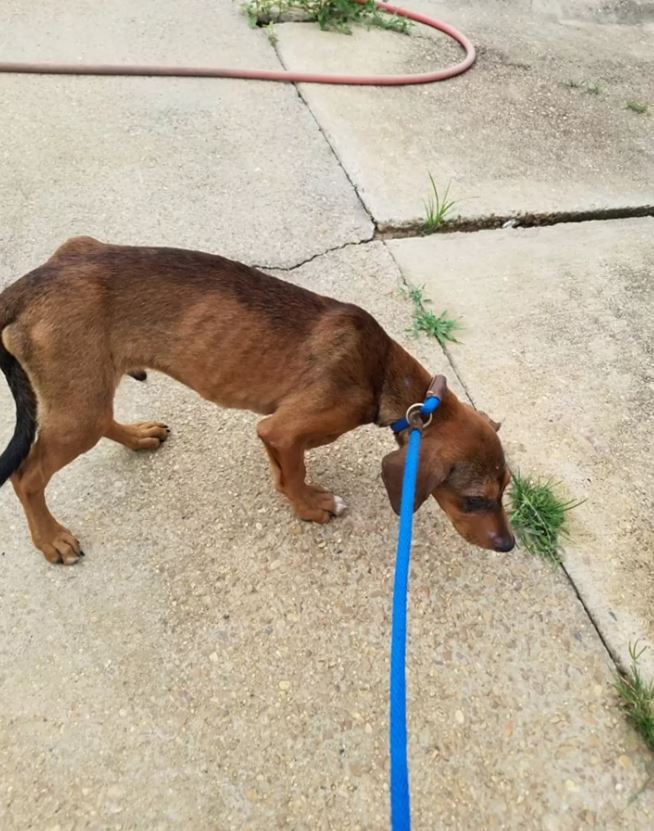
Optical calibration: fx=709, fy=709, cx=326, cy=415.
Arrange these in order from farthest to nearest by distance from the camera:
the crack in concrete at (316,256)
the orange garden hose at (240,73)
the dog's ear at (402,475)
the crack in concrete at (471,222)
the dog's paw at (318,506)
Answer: the orange garden hose at (240,73), the crack in concrete at (471,222), the crack in concrete at (316,256), the dog's paw at (318,506), the dog's ear at (402,475)

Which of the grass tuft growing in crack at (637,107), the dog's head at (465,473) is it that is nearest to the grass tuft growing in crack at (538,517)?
the dog's head at (465,473)

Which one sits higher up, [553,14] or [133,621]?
[553,14]

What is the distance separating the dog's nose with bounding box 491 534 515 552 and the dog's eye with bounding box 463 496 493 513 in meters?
0.11

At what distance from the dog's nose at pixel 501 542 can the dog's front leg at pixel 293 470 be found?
71 cm

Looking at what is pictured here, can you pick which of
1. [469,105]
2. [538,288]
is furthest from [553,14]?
[538,288]

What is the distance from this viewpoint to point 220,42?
5.75 metres

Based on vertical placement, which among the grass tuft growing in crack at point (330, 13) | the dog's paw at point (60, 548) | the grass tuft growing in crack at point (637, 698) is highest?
the grass tuft growing in crack at point (330, 13)

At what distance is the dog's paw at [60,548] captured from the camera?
9.02 feet

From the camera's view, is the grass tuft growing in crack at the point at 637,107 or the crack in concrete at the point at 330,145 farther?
the grass tuft growing in crack at the point at 637,107

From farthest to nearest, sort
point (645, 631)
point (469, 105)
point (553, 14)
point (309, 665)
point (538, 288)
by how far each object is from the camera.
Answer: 1. point (553, 14)
2. point (469, 105)
3. point (538, 288)
4. point (645, 631)
5. point (309, 665)

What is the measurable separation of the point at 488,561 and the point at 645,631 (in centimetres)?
65

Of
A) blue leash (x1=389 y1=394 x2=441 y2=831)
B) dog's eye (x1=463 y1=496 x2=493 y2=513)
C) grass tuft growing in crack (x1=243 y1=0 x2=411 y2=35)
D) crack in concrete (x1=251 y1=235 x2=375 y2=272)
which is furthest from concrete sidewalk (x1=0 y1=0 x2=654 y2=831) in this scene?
grass tuft growing in crack (x1=243 y1=0 x2=411 y2=35)

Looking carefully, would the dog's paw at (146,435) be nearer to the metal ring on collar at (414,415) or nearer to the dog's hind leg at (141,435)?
the dog's hind leg at (141,435)

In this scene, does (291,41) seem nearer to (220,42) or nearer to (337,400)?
(220,42)
